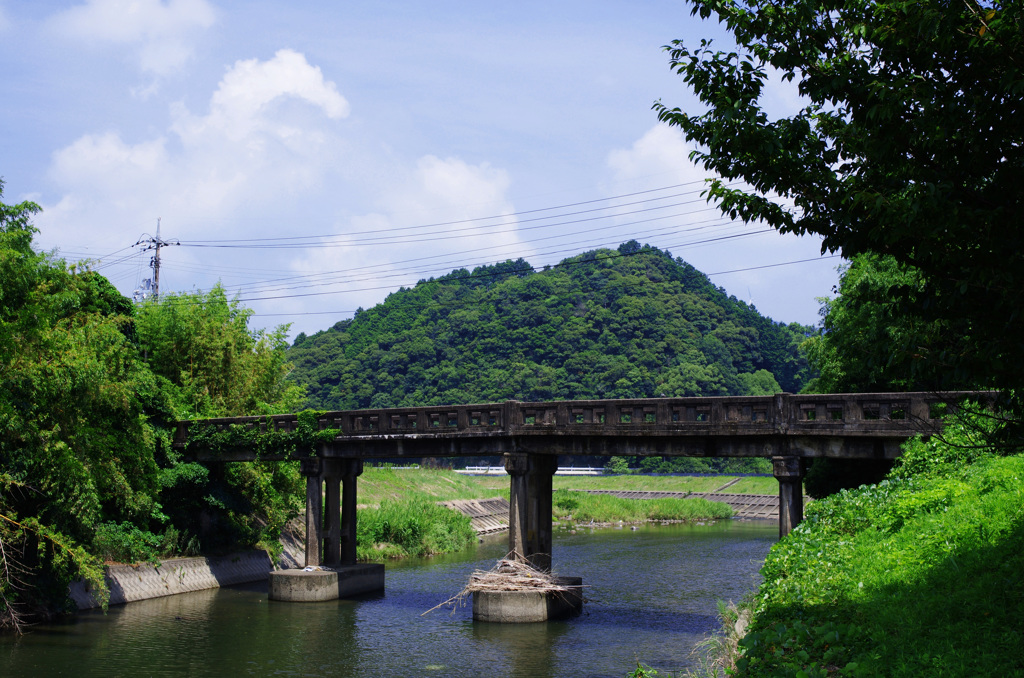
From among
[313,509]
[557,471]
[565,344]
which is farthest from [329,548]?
[565,344]

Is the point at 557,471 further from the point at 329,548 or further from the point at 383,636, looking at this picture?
the point at 383,636

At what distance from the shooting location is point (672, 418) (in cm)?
2566

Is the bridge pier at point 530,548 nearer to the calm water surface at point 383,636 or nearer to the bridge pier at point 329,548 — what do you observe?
the calm water surface at point 383,636

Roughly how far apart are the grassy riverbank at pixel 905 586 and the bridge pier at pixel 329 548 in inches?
712

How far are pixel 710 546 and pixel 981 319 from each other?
1648 inches

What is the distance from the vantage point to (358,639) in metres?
24.1

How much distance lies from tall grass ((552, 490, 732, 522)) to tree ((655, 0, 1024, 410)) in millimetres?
57822

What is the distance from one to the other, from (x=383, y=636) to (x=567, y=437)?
804 centimetres

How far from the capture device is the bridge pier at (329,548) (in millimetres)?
30531

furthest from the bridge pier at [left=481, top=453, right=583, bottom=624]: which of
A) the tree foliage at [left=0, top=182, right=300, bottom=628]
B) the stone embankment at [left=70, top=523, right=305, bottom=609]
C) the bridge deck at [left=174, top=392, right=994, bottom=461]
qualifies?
the stone embankment at [left=70, top=523, right=305, bottom=609]

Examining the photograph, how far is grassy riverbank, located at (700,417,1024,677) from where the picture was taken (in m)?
10.0

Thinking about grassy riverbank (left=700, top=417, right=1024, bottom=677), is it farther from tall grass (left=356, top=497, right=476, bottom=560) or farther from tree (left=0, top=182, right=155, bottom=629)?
tall grass (left=356, top=497, right=476, bottom=560)

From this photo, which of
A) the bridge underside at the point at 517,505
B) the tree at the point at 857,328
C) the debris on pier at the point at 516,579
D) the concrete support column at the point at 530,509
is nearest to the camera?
the bridge underside at the point at 517,505

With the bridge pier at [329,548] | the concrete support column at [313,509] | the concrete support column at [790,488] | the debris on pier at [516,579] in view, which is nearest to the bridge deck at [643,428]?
the concrete support column at [790,488]
